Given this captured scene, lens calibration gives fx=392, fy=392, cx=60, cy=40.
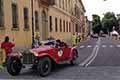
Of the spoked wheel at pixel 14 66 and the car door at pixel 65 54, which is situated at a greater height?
the car door at pixel 65 54

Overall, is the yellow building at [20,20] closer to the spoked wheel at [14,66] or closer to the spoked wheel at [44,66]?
the spoked wheel at [14,66]

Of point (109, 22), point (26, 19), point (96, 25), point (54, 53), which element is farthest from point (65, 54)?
point (96, 25)

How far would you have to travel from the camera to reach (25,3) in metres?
32.3

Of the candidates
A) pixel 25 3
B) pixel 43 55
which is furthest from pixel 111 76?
pixel 25 3

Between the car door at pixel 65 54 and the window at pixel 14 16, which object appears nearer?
the car door at pixel 65 54

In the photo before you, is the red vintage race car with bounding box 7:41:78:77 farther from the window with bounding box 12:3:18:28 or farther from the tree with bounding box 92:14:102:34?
the tree with bounding box 92:14:102:34

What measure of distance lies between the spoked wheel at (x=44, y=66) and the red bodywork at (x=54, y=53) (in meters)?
0.21

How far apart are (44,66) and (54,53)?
120 centimetres

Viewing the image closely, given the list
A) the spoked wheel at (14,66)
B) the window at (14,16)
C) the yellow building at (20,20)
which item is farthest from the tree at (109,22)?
the spoked wheel at (14,66)

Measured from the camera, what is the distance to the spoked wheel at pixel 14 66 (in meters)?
15.9

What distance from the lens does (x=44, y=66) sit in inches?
616

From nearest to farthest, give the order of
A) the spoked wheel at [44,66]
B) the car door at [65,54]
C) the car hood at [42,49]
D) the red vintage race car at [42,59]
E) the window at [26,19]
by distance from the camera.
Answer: the spoked wheel at [44,66] < the red vintage race car at [42,59] < the car hood at [42,49] < the car door at [65,54] < the window at [26,19]

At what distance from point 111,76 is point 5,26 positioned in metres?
13.4

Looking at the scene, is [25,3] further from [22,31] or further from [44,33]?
[44,33]
